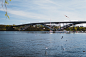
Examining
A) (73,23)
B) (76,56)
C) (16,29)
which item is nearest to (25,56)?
(76,56)

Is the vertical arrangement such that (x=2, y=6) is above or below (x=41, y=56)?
above

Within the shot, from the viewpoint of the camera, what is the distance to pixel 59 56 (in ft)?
45.1

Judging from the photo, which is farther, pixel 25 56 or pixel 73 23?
pixel 73 23

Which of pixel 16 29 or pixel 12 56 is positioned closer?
pixel 12 56

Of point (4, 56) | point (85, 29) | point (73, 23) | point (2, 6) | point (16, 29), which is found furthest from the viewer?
point (85, 29)

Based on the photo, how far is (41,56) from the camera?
13695mm

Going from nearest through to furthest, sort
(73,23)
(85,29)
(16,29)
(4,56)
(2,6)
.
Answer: (2,6), (4,56), (73,23), (16,29), (85,29)

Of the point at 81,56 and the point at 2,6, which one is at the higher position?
the point at 2,6

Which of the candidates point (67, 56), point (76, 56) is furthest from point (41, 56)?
point (76, 56)

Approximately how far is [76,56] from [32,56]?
5.16 metres

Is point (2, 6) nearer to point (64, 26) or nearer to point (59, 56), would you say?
point (59, 56)

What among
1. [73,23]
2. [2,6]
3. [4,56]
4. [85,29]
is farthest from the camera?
[85,29]

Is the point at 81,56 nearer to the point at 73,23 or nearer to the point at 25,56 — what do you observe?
the point at 25,56

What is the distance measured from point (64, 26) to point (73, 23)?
37.1 ft
